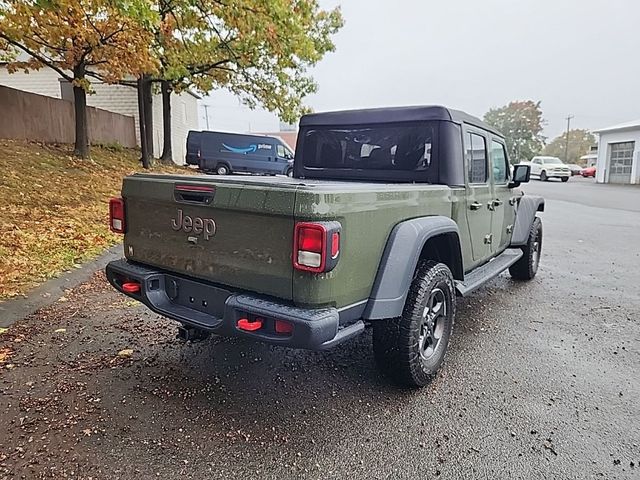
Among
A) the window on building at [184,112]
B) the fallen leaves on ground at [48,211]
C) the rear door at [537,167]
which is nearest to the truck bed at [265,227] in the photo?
the fallen leaves on ground at [48,211]

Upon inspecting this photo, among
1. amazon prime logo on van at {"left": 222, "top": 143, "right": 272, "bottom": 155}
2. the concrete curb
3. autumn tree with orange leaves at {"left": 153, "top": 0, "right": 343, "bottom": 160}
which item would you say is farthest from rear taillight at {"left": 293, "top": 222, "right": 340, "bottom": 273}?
amazon prime logo on van at {"left": 222, "top": 143, "right": 272, "bottom": 155}

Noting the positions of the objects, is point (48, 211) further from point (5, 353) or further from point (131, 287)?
point (131, 287)

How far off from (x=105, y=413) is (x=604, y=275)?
644cm

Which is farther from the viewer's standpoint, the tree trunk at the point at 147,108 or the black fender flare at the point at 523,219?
the tree trunk at the point at 147,108

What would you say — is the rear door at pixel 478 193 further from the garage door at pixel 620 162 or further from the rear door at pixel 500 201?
the garage door at pixel 620 162

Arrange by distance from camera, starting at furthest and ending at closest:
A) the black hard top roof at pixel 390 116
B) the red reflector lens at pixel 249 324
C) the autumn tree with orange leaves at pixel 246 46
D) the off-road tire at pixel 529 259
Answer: the autumn tree with orange leaves at pixel 246 46, the off-road tire at pixel 529 259, the black hard top roof at pixel 390 116, the red reflector lens at pixel 249 324

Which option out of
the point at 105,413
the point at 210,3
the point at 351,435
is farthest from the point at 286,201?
the point at 210,3

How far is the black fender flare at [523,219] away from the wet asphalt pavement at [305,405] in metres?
1.25

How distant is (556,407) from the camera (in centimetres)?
289

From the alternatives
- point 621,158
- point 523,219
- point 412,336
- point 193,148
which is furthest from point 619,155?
point 412,336

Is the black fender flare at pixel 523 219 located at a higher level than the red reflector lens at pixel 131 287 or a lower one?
higher

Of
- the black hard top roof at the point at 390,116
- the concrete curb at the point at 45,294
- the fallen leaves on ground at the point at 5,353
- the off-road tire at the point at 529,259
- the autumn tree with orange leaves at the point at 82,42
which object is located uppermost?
the autumn tree with orange leaves at the point at 82,42

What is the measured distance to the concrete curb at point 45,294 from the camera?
4.15m

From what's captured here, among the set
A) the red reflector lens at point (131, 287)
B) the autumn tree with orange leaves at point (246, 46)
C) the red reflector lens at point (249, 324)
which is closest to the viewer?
the red reflector lens at point (249, 324)
